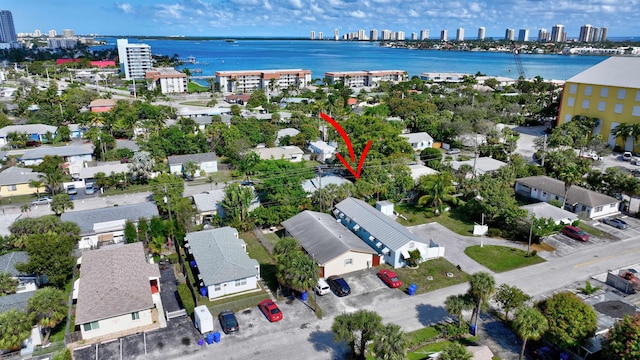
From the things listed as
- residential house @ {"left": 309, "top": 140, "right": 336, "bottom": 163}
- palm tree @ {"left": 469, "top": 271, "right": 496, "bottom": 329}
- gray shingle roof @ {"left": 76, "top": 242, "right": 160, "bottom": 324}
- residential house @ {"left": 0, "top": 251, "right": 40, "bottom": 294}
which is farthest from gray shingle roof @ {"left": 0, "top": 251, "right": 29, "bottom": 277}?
residential house @ {"left": 309, "top": 140, "right": 336, "bottom": 163}

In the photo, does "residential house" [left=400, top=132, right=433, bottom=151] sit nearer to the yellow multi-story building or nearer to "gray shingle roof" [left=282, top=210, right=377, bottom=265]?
the yellow multi-story building

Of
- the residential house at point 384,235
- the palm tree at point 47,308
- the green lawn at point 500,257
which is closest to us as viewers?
the palm tree at point 47,308

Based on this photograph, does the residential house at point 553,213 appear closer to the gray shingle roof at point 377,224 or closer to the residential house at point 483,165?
the residential house at point 483,165

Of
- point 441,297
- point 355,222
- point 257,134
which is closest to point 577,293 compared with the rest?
point 441,297

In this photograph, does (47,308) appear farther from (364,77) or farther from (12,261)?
(364,77)

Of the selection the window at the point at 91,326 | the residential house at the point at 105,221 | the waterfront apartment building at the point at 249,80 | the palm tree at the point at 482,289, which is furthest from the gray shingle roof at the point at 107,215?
the waterfront apartment building at the point at 249,80

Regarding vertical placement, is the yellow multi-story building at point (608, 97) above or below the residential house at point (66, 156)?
above
